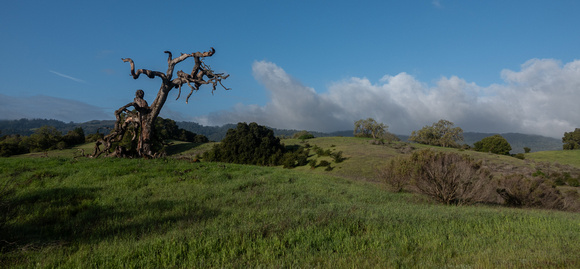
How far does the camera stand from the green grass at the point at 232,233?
14.5 feet

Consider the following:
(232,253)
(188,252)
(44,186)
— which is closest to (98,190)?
(44,186)

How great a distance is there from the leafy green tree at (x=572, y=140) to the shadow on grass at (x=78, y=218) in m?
113

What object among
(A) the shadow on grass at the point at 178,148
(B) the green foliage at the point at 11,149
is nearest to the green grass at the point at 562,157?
(A) the shadow on grass at the point at 178,148

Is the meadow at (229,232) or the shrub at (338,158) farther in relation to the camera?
the shrub at (338,158)

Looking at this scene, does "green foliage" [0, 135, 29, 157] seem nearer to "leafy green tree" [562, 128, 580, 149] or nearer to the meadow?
the meadow

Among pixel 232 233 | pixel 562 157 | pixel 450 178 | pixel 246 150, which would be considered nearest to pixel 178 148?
pixel 246 150

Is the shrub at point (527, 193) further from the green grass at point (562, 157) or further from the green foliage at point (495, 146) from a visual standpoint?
the green foliage at point (495, 146)

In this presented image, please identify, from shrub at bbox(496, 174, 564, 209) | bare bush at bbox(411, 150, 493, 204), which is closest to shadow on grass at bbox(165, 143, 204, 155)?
bare bush at bbox(411, 150, 493, 204)

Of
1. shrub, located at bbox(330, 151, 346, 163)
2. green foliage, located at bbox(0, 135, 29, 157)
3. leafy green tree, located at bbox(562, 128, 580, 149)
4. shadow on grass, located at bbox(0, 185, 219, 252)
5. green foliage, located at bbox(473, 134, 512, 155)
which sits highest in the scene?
leafy green tree, located at bbox(562, 128, 580, 149)

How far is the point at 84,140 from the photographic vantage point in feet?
200

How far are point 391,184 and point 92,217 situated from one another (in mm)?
15251

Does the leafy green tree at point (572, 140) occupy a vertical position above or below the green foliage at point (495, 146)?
above

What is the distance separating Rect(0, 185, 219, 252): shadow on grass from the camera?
→ 216 inches

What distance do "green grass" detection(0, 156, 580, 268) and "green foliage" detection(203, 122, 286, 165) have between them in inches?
1406
